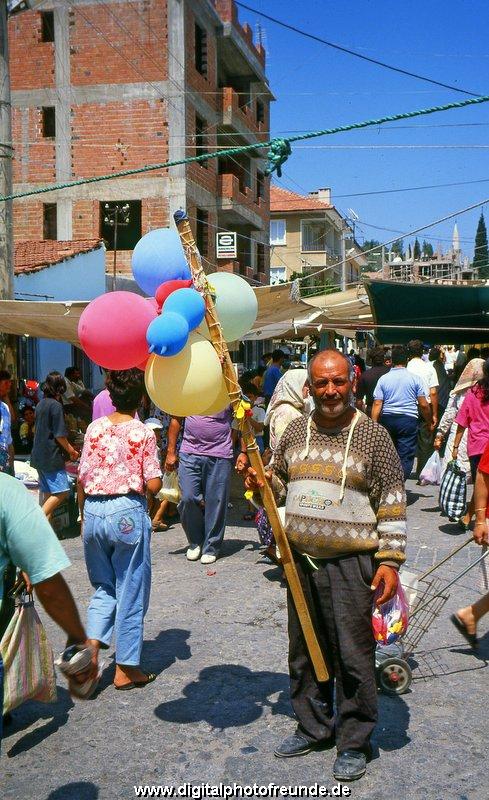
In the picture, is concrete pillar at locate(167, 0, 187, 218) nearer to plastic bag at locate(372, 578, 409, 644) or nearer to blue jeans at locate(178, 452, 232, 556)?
blue jeans at locate(178, 452, 232, 556)

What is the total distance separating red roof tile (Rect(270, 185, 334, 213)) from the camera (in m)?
50.2

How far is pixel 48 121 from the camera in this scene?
22875 mm

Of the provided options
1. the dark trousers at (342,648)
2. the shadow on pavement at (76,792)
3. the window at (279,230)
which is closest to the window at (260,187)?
the window at (279,230)

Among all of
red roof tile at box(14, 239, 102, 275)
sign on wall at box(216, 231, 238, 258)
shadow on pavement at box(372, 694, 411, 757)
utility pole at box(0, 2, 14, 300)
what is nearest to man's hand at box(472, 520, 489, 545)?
shadow on pavement at box(372, 694, 411, 757)

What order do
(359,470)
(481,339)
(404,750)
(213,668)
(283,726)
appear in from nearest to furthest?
(359,470)
(404,750)
(283,726)
(213,668)
(481,339)

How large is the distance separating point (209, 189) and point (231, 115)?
9.71 ft

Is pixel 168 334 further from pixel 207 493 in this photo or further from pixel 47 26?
pixel 47 26

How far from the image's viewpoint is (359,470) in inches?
127

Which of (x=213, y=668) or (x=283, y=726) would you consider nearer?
(x=283, y=726)

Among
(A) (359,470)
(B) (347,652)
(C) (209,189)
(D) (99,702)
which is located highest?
(C) (209,189)

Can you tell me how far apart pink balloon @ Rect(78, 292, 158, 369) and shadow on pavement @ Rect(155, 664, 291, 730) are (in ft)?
6.27

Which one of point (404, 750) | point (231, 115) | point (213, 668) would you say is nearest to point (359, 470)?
point (404, 750)

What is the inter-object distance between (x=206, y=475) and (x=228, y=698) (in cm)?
303

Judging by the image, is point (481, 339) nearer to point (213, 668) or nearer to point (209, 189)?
point (213, 668)
